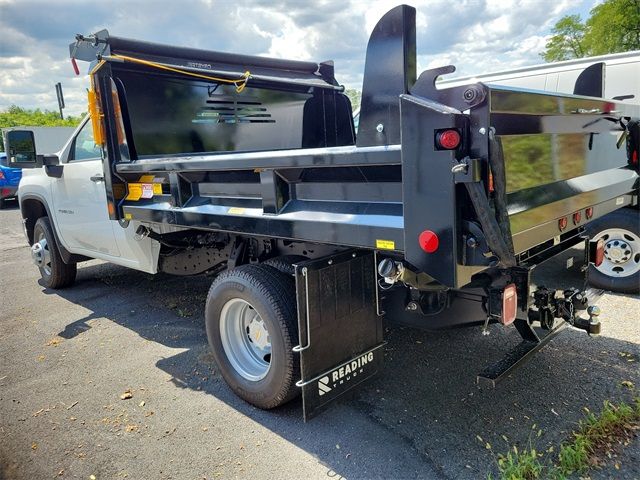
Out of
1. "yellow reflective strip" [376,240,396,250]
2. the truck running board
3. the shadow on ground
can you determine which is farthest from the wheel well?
the truck running board

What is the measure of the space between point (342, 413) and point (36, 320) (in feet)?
11.8

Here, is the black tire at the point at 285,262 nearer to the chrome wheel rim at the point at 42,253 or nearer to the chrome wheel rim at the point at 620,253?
the chrome wheel rim at the point at 620,253

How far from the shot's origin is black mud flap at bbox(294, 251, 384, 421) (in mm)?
2637

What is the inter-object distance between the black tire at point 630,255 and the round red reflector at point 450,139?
3.49 metres

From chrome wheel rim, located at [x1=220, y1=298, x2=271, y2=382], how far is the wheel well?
3695mm

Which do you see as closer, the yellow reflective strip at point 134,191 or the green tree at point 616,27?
the yellow reflective strip at point 134,191

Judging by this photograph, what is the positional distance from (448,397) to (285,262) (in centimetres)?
134

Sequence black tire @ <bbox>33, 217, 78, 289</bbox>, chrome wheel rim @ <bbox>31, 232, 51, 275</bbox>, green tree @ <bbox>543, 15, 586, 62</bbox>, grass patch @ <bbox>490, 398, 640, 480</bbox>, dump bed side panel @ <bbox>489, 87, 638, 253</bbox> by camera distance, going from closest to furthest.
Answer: dump bed side panel @ <bbox>489, 87, 638, 253</bbox> → grass patch @ <bbox>490, 398, 640, 480</bbox> → black tire @ <bbox>33, 217, 78, 289</bbox> → chrome wheel rim @ <bbox>31, 232, 51, 275</bbox> → green tree @ <bbox>543, 15, 586, 62</bbox>

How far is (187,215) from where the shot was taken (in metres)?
3.29

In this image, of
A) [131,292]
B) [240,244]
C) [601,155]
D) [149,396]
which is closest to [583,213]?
[601,155]

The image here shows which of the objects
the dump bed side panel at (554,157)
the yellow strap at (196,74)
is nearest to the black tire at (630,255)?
the dump bed side panel at (554,157)

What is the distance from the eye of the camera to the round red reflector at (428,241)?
209cm

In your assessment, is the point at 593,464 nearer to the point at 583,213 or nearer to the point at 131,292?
the point at 583,213

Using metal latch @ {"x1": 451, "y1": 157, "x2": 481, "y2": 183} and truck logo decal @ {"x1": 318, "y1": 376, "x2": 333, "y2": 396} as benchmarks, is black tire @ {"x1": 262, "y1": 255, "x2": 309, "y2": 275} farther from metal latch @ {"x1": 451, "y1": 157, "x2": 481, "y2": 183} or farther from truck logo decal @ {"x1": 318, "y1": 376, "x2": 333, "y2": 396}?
metal latch @ {"x1": 451, "y1": 157, "x2": 481, "y2": 183}
